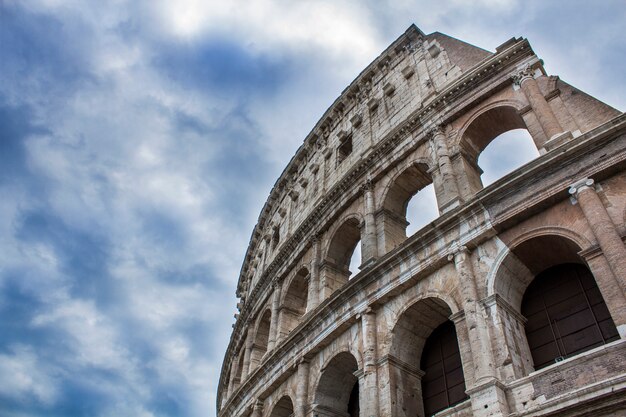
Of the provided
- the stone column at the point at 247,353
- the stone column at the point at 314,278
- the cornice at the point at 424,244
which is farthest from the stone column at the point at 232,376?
the cornice at the point at 424,244

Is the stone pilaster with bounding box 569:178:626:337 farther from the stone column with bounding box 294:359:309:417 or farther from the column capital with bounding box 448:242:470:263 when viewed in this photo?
the stone column with bounding box 294:359:309:417

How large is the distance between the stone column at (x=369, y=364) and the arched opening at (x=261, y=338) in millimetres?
7801

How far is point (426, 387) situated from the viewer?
35.2 feet

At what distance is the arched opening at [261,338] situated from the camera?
60.1 ft

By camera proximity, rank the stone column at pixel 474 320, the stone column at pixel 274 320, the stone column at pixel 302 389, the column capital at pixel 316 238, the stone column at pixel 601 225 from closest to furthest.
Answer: the stone column at pixel 601 225 → the stone column at pixel 474 320 → the stone column at pixel 302 389 → the stone column at pixel 274 320 → the column capital at pixel 316 238

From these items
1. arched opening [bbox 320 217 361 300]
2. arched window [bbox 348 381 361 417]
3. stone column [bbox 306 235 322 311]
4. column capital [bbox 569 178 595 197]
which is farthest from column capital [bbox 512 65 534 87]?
arched window [bbox 348 381 361 417]

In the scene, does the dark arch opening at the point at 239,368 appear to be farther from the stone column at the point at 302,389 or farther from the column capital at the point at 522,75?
the column capital at the point at 522,75

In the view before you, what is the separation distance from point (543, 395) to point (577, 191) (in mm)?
3672

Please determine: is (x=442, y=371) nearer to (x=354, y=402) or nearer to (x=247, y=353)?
(x=354, y=402)

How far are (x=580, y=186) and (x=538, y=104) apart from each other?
3081 millimetres

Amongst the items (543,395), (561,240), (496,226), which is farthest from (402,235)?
(543,395)

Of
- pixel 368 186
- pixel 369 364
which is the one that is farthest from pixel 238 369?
pixel 369 364

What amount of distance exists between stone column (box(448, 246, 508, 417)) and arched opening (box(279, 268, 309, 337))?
7.34 metres

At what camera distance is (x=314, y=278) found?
49.7 ft
